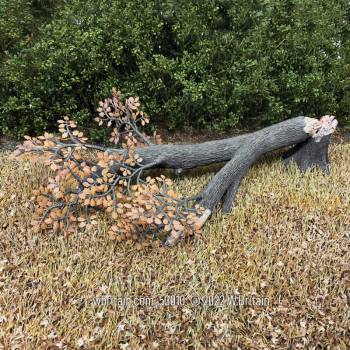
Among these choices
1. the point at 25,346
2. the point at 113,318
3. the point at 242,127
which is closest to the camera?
the point at 25,346

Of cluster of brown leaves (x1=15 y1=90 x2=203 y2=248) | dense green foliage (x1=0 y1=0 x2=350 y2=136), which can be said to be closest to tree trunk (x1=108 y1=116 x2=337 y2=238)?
cluster of brown leaves (x1=15 y1=90 x2=203 y2=248)

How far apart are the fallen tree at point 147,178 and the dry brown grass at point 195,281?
169 mm

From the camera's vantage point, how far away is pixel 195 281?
267 cm

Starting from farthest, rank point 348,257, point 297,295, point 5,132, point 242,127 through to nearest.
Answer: point 242,127 → point 5,132 → point 348,257 → point 297,295

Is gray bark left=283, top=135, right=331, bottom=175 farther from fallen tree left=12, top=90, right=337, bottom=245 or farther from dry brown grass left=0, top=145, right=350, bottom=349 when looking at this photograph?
dry brown grass left=0, top=145, right=350, bottom=349

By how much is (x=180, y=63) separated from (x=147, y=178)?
1.93m

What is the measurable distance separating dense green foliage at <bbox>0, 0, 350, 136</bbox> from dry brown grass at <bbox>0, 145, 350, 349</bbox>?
4.39 ft

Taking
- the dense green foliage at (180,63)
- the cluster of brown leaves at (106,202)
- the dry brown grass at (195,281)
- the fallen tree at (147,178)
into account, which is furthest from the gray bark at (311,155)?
the cluster of brown leaves at (106,202)

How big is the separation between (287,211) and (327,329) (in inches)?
42.6

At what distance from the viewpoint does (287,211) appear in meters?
3.31

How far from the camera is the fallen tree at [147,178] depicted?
2.90m

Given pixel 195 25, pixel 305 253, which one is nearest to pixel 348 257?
pixel 305 253

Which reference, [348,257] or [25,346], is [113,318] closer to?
[25,346]

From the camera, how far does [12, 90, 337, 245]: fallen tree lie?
290 cm
